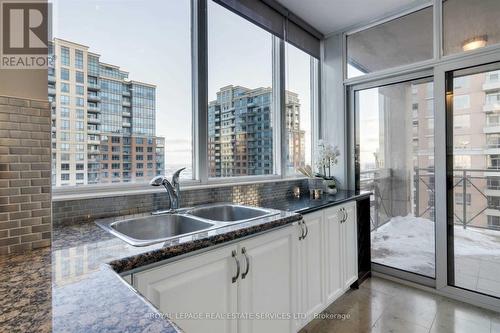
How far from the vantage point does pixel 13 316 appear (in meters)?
0.53

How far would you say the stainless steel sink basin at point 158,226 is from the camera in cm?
138

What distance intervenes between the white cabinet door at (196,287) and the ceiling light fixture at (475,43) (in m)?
2.55

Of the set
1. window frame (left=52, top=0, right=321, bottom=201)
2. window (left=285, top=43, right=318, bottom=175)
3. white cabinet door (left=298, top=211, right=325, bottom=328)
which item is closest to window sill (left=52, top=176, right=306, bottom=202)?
window frame (left=52, top=0, right=321, bottom=201)

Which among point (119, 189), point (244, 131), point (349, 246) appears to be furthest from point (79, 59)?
point (349, 246)

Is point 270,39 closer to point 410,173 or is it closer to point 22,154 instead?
point 410,173

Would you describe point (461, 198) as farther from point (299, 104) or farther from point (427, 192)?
point (299, 104)

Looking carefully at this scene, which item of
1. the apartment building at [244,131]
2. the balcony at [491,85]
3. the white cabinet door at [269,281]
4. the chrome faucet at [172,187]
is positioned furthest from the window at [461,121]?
the chrome faucet at [172,187]

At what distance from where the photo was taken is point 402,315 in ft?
6.55

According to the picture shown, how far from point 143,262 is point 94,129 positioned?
→ 99 cm

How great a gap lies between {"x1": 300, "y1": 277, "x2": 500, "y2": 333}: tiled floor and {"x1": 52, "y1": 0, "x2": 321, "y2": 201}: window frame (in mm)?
1195

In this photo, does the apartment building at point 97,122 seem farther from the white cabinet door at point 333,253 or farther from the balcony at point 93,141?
the white cabinet door at point 333,253

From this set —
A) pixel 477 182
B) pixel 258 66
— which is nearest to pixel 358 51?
pixel 258 66

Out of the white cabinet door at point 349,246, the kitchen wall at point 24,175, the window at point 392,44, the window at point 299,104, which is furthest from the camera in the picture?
the window at point 299,104

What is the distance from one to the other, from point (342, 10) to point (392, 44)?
622 mm
